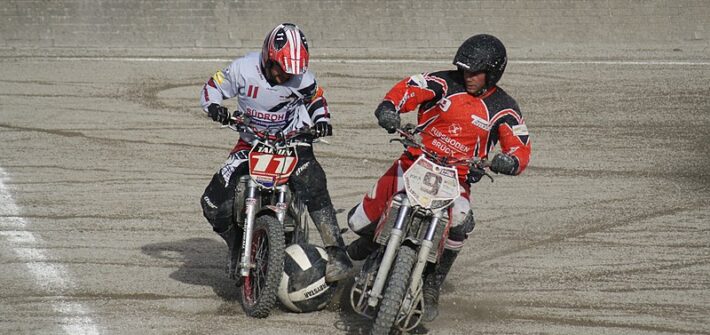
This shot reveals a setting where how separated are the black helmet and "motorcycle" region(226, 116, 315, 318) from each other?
1.16 meters

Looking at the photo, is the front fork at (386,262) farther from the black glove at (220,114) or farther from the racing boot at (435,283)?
the black glove at (220,114)

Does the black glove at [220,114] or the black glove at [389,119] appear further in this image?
the black glove at [220,114]

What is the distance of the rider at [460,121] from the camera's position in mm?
7797

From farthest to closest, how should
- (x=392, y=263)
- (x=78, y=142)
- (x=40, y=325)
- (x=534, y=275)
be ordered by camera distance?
(x=78, y=142) < (x=534, y=275) < (x=40, y=325) < (x=392, y=263)

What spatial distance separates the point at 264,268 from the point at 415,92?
5.11ft

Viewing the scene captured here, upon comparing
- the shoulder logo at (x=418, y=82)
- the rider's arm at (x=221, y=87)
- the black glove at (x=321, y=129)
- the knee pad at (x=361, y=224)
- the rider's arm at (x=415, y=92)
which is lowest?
the knee pad at (x=361, y=224)

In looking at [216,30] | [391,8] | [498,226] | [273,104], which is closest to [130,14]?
[216,30]

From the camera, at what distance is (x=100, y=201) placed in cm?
1127

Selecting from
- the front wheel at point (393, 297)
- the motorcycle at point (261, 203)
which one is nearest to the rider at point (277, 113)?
the motorcycle at point (261, 203)

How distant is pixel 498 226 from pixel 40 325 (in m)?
4.54

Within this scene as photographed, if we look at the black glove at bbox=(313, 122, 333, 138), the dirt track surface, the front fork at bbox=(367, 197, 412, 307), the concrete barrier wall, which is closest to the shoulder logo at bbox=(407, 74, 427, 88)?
the black glove at bbox=(313, 122, 333, 138)

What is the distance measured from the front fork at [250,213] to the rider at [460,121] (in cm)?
55

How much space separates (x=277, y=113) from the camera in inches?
327

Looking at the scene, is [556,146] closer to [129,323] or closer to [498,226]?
[498,226]
